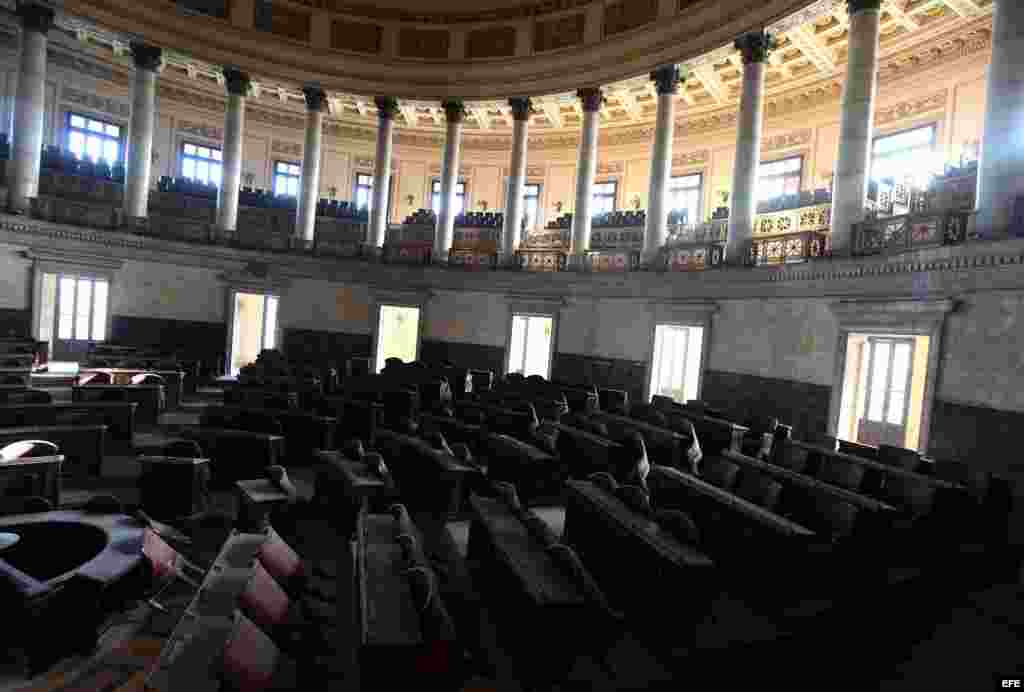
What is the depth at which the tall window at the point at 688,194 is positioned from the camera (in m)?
23.9

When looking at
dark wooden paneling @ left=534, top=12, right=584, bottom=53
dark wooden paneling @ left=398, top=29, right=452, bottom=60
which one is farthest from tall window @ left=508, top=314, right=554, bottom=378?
dark wooden paneling @ left=398, top=29, right=452, bottom=60

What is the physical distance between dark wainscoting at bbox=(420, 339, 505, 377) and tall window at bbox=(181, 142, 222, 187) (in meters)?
12.6

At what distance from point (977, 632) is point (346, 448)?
6.98 meters

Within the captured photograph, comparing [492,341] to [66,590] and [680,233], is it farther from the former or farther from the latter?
[66,590]

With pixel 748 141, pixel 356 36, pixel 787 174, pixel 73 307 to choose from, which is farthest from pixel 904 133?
pixel 73 307

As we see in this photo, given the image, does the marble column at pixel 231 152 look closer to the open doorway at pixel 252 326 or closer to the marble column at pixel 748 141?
the open doorway at pixel 252 326

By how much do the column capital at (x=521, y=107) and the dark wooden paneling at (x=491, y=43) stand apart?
1.80 meters

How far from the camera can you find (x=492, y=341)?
20203 mm

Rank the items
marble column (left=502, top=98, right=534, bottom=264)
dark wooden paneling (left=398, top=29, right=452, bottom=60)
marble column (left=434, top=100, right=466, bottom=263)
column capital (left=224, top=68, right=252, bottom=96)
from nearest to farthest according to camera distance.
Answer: column capital (left=224, top=68, right=252, bottom=96) < marble column (left=502, top=98, right=534, bottom=264) < marble column (left=434, top=100, right=466, bottom=263) < dark wooden paneling (left=398, top=29, right=452, bottom=60)

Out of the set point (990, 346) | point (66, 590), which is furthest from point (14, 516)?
point (990, 346)

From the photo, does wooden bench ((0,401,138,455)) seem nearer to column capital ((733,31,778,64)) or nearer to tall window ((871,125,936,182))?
column capital ((733,31,778,64))

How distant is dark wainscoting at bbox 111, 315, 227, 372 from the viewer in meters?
18.0

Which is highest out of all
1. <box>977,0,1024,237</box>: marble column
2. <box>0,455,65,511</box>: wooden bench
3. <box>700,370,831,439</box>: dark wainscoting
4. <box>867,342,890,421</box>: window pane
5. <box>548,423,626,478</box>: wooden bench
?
<box>977,0,1024,237</box>: marble column

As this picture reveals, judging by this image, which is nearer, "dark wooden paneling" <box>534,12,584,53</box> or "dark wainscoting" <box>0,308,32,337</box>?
"dark wainscoting" <box>0,308,32,337</box>
